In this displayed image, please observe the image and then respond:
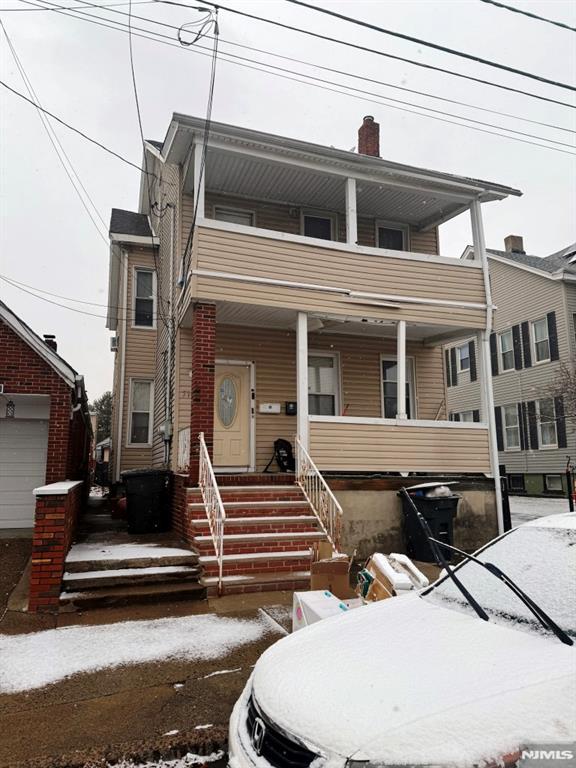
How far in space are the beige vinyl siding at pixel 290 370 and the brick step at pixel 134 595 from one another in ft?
13.9

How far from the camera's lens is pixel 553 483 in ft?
68.5

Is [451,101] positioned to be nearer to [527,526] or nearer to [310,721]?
[527,526]

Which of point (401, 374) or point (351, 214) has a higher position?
point (351, 214)

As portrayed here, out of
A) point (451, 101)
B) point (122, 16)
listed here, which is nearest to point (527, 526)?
point (451, 101)

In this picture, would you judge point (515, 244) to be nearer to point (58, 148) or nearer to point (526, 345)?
point (526, 345)

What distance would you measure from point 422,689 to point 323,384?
990 cm

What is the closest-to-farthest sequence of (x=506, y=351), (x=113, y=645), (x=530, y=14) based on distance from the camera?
(x=113, y=645) < (x=530, y=14) < (x=506, y=351)

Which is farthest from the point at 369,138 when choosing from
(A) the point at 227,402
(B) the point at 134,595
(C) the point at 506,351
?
(C) the point at 506,351

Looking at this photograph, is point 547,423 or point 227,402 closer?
point 227,402

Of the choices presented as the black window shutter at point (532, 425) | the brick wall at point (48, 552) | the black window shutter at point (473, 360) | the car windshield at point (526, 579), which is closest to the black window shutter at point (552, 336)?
the black window shutter at point (532, 425)

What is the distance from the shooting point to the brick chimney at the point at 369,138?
40.5 ft

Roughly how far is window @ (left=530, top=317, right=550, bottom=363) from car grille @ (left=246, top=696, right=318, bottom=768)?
70.2 feet

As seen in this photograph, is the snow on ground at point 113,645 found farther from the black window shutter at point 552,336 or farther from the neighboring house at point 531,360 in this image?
the black window shutter at point 552,336

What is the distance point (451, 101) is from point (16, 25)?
6666 millimetres
